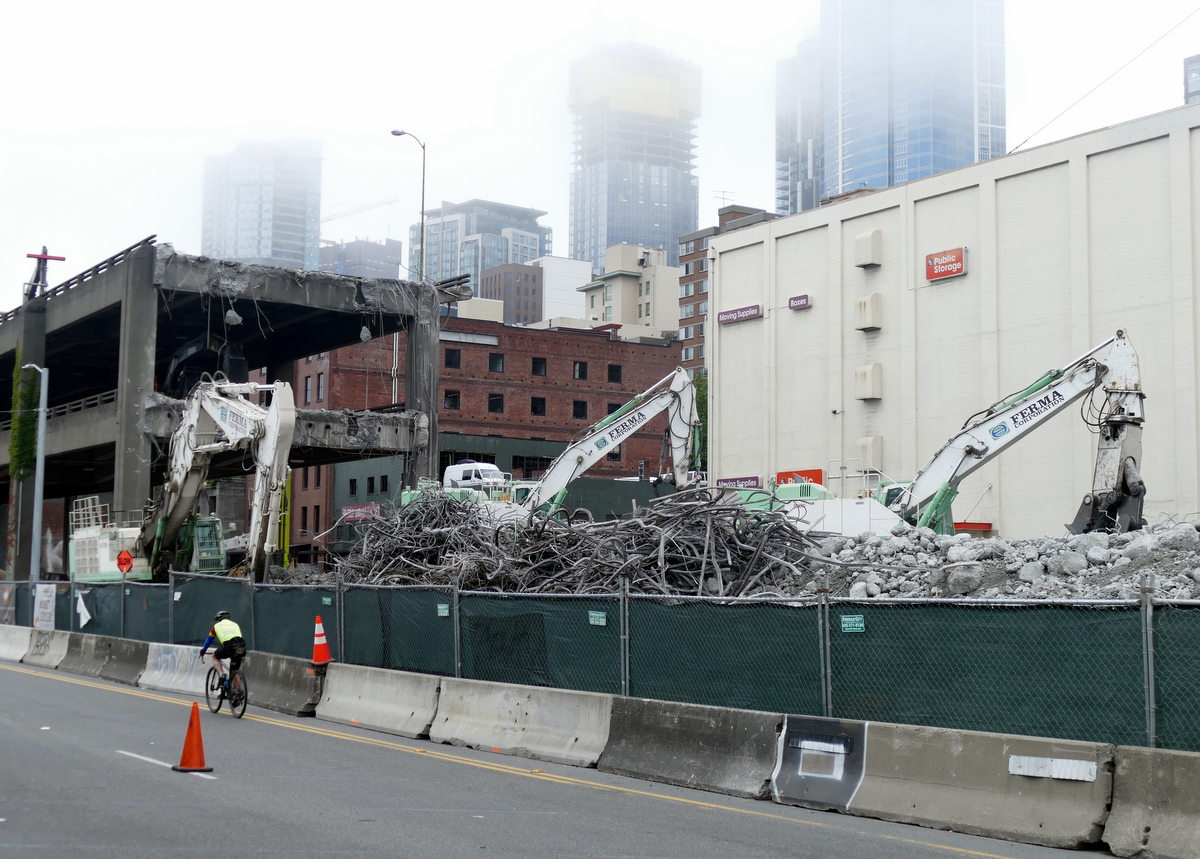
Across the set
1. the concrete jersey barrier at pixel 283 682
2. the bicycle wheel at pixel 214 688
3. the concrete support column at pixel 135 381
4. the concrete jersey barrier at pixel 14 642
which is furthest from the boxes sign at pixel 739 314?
the bicycle wheel at pixel 214 688

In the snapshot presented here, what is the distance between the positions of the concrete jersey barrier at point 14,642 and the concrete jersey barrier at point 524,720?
58.3ft

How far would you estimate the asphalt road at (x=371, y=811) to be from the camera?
29.8 ft

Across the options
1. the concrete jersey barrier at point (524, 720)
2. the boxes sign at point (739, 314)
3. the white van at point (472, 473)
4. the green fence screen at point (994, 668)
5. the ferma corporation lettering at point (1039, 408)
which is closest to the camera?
the green fence screen at point (994, 668)

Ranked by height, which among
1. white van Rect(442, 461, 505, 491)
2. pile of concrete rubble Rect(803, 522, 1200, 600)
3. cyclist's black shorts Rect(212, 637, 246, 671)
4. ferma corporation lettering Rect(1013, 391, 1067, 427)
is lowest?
cyclist's black shorts Rect(212, 637, 246, 671)

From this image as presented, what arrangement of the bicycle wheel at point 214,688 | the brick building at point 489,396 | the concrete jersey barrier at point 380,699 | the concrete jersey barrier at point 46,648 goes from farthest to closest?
the brick building at point 489,396 < the concrete jersey barrier at point 46,648 < the bicycle wheel at point 214,688 < the concrete jersey barrier at point 380,699

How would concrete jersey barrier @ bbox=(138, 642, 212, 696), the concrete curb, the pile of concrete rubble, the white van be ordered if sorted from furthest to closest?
the white van → concrete jersey barrier @ bbox=(138, 642, 212, 696) → the pile of concrete rubble → the concrete curb

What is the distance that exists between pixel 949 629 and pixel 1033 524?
34.3 m

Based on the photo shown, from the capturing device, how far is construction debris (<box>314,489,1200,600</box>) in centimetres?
1769

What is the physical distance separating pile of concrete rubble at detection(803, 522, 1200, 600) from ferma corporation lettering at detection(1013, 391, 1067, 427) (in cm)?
564

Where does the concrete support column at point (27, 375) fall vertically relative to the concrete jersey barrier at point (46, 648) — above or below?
above

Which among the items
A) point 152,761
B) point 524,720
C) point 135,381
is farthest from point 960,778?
point 135,381

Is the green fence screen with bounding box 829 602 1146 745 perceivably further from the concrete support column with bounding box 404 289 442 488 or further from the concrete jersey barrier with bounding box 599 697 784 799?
the concrete support column with bounding box 404 289 442 488

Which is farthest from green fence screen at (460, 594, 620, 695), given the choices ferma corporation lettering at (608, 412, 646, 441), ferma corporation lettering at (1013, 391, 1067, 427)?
ferma corporation lettering at (608, 412, 646, 441)

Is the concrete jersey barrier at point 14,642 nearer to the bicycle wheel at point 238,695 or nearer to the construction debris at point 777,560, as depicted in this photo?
the construction debris at point 777,560
